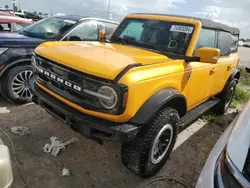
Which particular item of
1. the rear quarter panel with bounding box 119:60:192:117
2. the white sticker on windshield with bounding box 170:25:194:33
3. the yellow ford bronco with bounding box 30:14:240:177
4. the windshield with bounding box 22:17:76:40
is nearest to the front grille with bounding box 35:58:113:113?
the yellow ford bronco with bounding box 30:14:240:177

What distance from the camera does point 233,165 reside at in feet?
4.40

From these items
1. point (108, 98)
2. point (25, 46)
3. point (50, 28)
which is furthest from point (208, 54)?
point (50, 28)

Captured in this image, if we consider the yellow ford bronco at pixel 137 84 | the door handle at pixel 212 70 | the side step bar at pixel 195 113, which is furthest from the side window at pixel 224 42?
the side step bar at pixel 195 113

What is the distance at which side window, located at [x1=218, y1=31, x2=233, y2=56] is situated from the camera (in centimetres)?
401

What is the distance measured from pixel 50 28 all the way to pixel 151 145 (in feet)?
11.9

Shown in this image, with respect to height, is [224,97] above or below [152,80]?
below

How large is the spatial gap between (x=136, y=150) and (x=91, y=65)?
984 millimetres

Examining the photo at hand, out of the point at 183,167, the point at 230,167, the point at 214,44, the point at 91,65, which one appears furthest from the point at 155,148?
the point at 214,44

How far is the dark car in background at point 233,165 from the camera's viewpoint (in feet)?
4.22

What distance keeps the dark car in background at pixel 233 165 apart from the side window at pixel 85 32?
12.3 feet

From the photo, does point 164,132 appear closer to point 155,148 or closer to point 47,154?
point 155,148

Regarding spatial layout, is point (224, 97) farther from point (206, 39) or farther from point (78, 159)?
point (78, 159)

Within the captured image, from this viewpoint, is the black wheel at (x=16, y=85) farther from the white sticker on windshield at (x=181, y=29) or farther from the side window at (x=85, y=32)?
the white sticker on windshield at (x=181, y=29)

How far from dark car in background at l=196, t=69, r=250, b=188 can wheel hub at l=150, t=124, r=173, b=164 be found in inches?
36.8
